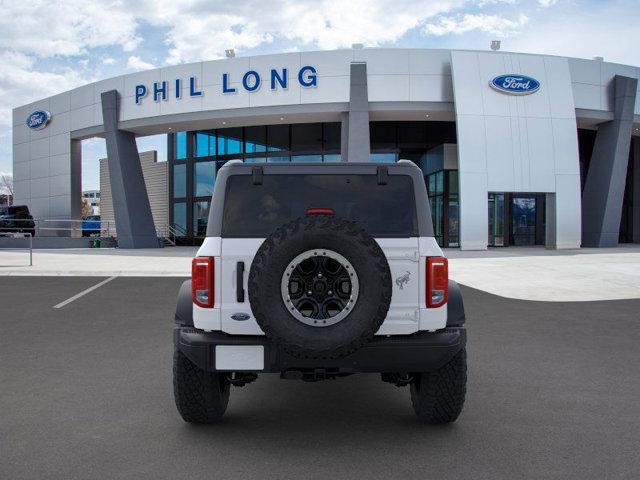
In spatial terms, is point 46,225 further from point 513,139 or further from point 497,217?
point 513,139

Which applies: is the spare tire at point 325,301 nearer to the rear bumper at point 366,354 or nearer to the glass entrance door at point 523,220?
the rear bumper at point 366,354

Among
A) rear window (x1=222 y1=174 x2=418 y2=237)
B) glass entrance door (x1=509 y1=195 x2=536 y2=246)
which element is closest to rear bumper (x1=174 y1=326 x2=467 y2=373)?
rear window (x1=222 y1=174 x2=418 y2=237)

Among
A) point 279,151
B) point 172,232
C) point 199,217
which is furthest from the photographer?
point 172,232

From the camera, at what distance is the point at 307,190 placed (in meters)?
3.88

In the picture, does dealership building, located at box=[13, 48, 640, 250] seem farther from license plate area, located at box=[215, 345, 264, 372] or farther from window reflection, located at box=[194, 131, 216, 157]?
license plate area, located at box=[215, 345, 264, 372]

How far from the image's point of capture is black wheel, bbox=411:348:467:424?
383 cm

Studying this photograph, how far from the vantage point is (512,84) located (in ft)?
85.2

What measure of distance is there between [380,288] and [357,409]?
1.54m

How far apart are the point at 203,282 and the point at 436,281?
5.10 ft

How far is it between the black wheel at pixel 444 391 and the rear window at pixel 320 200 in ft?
3.36

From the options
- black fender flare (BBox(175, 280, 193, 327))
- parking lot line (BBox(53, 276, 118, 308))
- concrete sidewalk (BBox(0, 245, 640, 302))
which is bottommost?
parking lot line (BBox(53, 276, 118, 308))

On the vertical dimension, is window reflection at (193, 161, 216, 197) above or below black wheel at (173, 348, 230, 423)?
above

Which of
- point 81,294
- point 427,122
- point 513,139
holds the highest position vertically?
point 427,122

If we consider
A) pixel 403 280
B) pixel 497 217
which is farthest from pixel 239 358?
pixel 497 217
